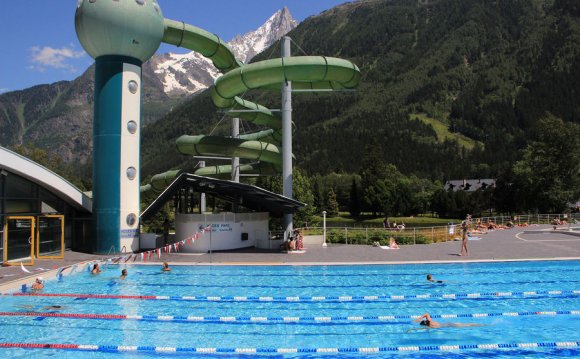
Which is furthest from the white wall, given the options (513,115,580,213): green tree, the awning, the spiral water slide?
(513,115,580,213): green tree

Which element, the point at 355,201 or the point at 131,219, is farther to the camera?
the point at 355,201

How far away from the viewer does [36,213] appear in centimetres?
2408

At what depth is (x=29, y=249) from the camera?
23109 millimetres

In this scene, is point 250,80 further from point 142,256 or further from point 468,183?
point 468,183

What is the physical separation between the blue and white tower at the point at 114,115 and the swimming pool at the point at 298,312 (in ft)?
16.7

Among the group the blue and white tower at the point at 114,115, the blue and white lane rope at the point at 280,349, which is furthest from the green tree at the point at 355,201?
the blue and white lane rope at the point at 280,349

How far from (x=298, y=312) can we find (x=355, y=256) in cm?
957

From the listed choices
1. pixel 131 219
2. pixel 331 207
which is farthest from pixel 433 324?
pixel 331 207

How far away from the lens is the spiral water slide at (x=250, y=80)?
2681 cm

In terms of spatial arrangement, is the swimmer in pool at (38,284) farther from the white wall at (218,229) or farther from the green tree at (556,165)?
the green tree at (556,165)

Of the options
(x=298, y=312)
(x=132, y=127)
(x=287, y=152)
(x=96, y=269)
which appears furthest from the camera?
(x=287, y=152)

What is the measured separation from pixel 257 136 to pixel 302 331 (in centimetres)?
2727

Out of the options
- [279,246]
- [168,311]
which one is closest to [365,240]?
[279,246]

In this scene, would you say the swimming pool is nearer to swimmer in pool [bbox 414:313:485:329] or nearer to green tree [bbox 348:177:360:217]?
swimmer in pool [bbox 414:313:485:329]
